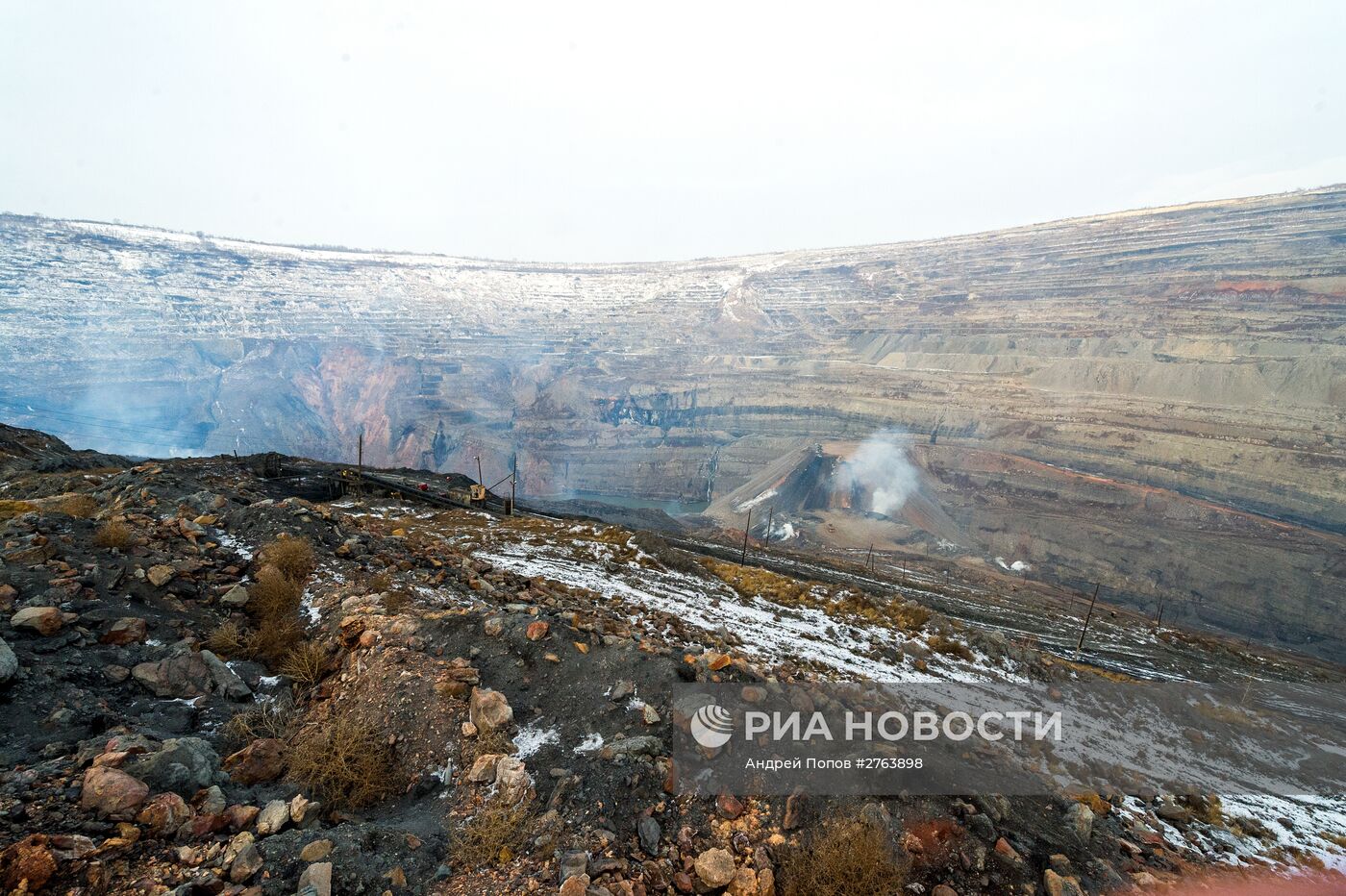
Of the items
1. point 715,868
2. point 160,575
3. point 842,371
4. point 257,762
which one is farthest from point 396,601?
point 842,371

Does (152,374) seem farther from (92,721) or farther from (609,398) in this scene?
(92,721)

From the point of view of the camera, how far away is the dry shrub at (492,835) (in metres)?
4.39

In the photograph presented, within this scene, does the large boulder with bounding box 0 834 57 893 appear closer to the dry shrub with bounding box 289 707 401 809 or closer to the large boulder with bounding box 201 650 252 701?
the dry shrub with bounding box 289 707 401 809

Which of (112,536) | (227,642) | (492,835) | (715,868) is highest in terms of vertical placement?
(112,536)

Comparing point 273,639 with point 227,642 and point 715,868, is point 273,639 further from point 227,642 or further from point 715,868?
point 715,868

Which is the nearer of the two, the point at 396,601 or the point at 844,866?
the point at 844,866

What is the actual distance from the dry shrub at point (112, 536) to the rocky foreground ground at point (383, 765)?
0.12ft

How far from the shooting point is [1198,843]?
7.72m

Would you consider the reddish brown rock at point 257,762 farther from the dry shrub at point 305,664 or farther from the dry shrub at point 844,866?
the dry shrub at point 844,866

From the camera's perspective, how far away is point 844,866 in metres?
4.49

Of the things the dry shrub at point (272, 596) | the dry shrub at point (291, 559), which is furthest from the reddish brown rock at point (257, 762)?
the dry shrub at point (291, 559)

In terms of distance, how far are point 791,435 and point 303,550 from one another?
236 ft

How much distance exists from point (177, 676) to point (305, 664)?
1225mm

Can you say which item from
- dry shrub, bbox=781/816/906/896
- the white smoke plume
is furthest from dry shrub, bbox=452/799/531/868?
the white smoke plume
